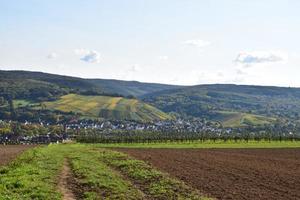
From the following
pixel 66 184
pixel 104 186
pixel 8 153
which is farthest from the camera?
pixel 8 153

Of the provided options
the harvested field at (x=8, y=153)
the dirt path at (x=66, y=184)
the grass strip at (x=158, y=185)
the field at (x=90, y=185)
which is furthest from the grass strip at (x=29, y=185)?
the harvested field at (x=8, y=153)

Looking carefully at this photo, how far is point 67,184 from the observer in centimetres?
3372

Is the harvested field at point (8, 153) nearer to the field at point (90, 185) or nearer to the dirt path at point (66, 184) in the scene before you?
the dirt path at point (66, 184)

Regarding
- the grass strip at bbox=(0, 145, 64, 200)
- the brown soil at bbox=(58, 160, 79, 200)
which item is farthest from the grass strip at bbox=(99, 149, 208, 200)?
the grass strip at bbox=(0, 145, 64, 200)

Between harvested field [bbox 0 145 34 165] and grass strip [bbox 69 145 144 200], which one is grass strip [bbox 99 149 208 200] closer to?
grass strip [bbox 69 145 144 200]

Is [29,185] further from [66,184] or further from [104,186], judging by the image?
[104,186]

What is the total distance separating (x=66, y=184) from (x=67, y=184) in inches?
2.8

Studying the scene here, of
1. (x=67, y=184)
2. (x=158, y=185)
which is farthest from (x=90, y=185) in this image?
(x=158, y=185)

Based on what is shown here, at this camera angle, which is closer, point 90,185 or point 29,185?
point 29,185

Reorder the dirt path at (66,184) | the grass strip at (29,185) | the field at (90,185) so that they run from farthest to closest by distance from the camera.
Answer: the dirt path at (66,184)
the field at (90,185)
the grass strip at (29,185)

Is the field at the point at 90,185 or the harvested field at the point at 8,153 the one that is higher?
the field at the point at 90,185

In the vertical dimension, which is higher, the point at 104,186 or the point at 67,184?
the point at 104,186

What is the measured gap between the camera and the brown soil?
28672 millimetres

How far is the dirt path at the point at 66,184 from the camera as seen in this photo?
28.6m
